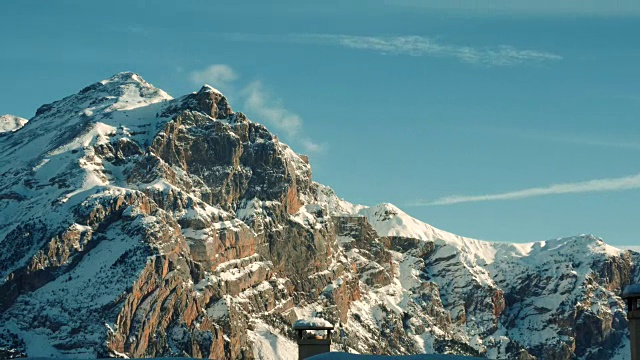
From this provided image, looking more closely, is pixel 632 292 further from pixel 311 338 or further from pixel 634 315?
pixel 311 338

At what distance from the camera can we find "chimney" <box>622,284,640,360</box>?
59.3 m

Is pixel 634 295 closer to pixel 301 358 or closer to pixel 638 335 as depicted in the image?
pixel 638 335

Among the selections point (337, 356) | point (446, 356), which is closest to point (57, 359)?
point (337, 356)

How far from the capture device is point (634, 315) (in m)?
60.8

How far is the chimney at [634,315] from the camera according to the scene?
59.3 m

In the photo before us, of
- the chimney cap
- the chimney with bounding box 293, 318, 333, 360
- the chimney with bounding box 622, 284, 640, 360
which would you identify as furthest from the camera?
the chimney with bounding box 293, 318, 333, 360

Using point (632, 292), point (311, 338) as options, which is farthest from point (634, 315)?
point (311, 338)

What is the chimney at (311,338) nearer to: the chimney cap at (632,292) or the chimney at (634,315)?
the chimney cap at (632,292)

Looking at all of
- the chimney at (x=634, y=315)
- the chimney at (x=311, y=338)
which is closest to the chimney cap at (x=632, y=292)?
the chimney at (x=634, y=315)

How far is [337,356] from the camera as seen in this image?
50.6 m

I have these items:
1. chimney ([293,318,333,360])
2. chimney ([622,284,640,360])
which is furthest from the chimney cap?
chimney ([293,318,333,360])

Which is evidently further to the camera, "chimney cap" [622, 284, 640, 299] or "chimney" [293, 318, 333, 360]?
"chimney" [293, 318, 333, 360]

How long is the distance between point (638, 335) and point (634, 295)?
7.33 feet

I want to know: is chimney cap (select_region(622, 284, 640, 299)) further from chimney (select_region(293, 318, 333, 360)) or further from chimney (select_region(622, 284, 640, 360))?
chimney (select_region(293, 318, 333, 360))
